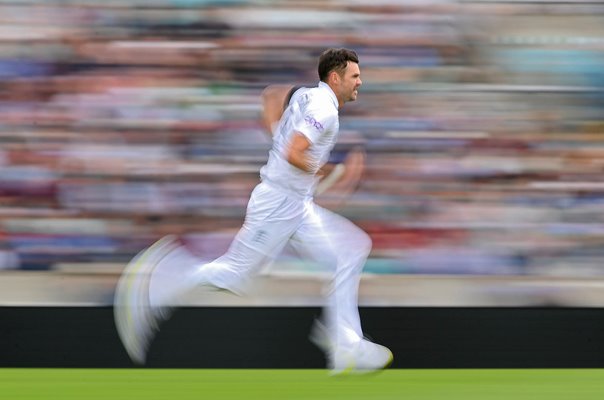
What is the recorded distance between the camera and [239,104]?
25.0 ft

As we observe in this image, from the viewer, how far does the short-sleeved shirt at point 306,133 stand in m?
6.18

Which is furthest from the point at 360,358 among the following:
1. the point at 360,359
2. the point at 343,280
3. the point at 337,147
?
the point at 337,147

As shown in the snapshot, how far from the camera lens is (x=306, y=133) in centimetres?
615

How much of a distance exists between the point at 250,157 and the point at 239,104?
0.29 metres

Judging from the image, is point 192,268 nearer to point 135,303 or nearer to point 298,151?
point 135,303

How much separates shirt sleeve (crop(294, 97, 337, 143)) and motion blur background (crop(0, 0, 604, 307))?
1.43m

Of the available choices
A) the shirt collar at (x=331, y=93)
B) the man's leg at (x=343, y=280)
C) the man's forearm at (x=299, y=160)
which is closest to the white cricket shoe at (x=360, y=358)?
the man's leg at (x=343, y=280)

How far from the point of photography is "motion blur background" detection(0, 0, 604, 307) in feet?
24.9

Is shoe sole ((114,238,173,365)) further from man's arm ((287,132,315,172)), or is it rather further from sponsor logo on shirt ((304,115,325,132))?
sponsor logo on shirt ((304,115,325,132))

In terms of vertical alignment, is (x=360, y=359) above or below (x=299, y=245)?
below

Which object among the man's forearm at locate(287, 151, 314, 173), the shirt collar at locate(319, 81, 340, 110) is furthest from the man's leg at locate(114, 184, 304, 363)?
the shirt collar at locate(319, 81, 340, 110)
